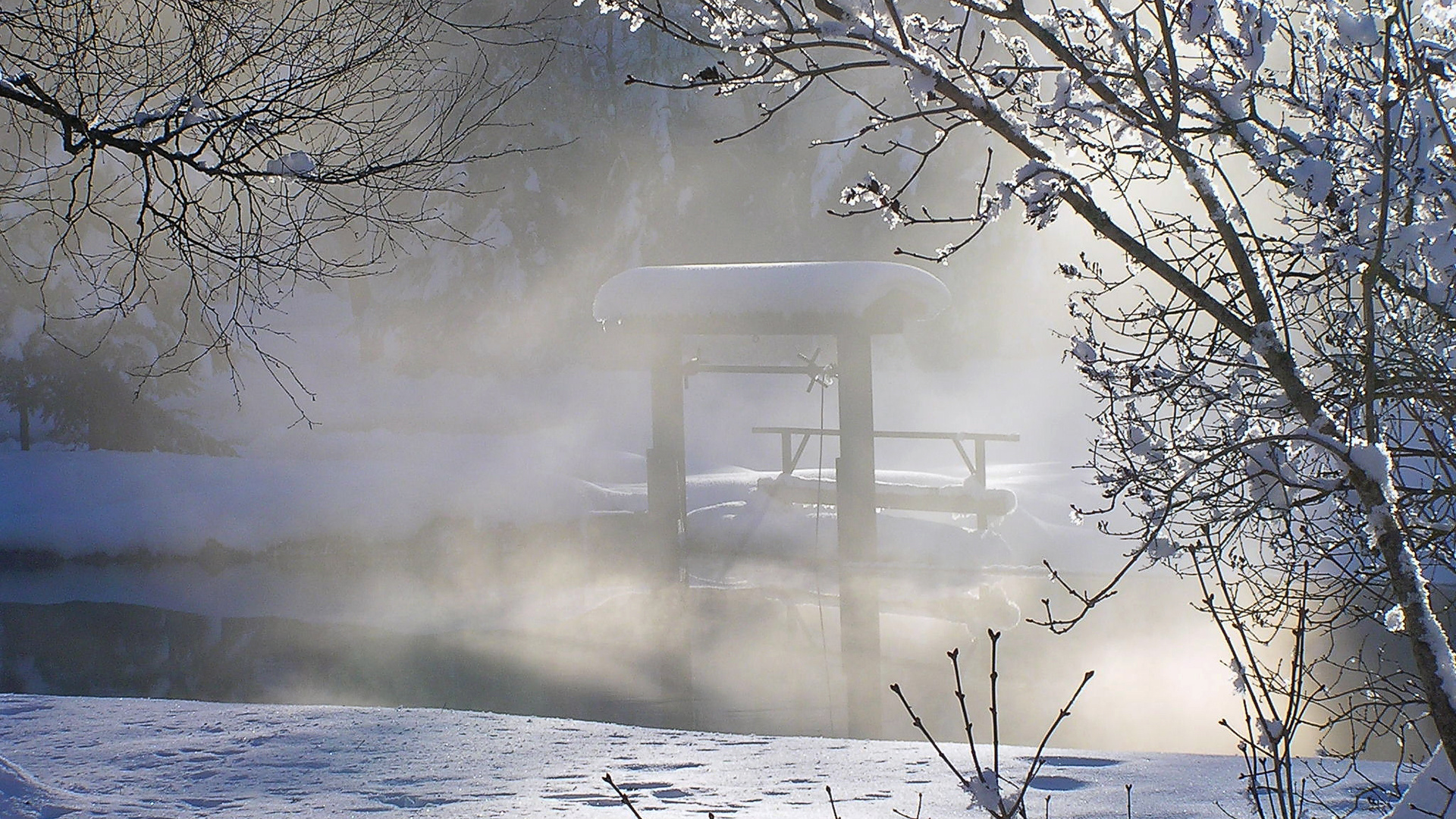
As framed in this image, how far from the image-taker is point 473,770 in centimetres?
413

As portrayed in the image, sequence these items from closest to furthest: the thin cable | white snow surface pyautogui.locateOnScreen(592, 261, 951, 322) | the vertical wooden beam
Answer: the thin cable → white snow surface pyautogui.locateOnScreen(592, 261, 951, 322) → the vertical wooden beam

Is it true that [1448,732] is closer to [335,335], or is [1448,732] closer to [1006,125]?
[1006,125]

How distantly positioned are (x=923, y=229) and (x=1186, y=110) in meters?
23.6

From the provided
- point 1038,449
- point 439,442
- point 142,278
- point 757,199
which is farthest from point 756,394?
point 142,278

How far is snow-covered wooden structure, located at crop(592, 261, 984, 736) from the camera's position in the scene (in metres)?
10.0

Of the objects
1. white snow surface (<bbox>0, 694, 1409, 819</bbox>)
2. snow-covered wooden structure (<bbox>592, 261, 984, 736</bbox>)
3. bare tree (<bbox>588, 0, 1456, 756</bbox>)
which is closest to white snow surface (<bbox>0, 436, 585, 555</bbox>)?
snow-covered wooden structure (<bbox>592, 261, 984, 736</bbox>)

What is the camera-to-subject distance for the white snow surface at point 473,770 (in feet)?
11.7

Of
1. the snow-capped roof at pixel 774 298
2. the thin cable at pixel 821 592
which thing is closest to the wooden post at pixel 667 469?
the snow-capped roof at pixel 774 298

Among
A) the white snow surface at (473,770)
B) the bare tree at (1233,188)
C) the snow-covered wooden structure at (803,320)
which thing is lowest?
the white snow surface at (473,770)

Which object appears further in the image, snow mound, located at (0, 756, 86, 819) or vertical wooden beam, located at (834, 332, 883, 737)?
vertical wooden beam, located at (834, 332, 883, 737)

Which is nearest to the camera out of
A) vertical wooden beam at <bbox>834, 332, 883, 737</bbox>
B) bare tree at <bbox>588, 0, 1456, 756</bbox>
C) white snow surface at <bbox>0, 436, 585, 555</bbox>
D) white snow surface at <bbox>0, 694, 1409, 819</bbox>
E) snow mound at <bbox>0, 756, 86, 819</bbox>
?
bare tree at <bbox>588, 0, 1456, 756</bbox>

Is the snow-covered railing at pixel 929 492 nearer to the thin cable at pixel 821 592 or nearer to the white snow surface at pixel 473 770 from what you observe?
the thin cable at pixel 821 592

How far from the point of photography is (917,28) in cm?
265

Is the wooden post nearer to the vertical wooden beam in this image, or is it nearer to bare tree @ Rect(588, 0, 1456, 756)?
the vertical wooden beam
